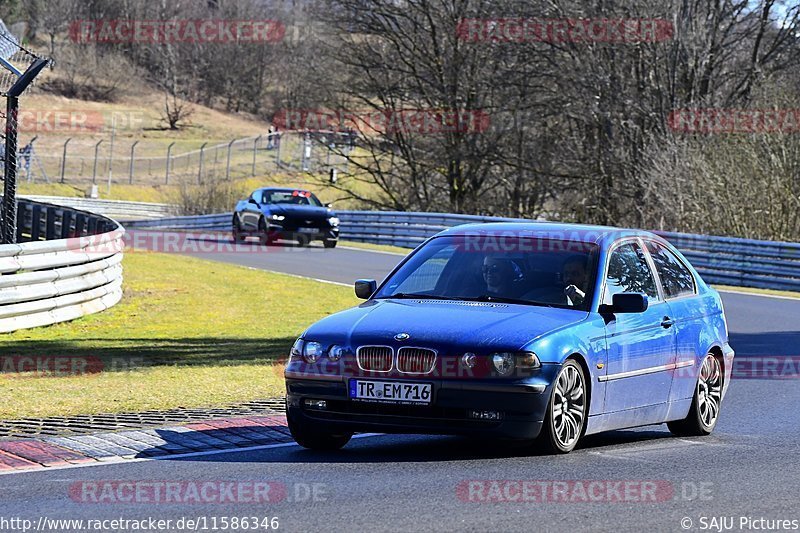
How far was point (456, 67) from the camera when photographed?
45.7m

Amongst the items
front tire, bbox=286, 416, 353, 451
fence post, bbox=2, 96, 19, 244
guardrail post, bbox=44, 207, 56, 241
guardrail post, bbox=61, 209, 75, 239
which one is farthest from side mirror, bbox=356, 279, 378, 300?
guardrail post, bbox=44, 207, 56, 241

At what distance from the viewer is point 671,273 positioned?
10.1 meters

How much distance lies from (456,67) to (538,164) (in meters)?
4.23

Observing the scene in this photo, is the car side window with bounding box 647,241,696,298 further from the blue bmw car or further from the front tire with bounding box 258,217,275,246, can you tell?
the front tire with bounding box 258,217,275,246

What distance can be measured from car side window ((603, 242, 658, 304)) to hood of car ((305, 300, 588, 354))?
63cm

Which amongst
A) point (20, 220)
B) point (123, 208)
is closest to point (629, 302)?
point (20, 220)

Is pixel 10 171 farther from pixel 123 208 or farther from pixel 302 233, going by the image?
pixel 123 208

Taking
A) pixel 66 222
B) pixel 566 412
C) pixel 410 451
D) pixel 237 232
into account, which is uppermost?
pixel 566 412

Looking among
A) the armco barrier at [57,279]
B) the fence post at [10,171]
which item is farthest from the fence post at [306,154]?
the fence post at [10,171]

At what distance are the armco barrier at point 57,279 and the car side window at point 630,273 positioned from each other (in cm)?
914

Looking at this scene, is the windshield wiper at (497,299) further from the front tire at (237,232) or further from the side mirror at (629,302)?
the front tire at (237,232)

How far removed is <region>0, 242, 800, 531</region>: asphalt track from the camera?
21.4 ft

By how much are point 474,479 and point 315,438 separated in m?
1.41

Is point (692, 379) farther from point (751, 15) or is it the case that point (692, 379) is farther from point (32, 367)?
point (751, 15)
